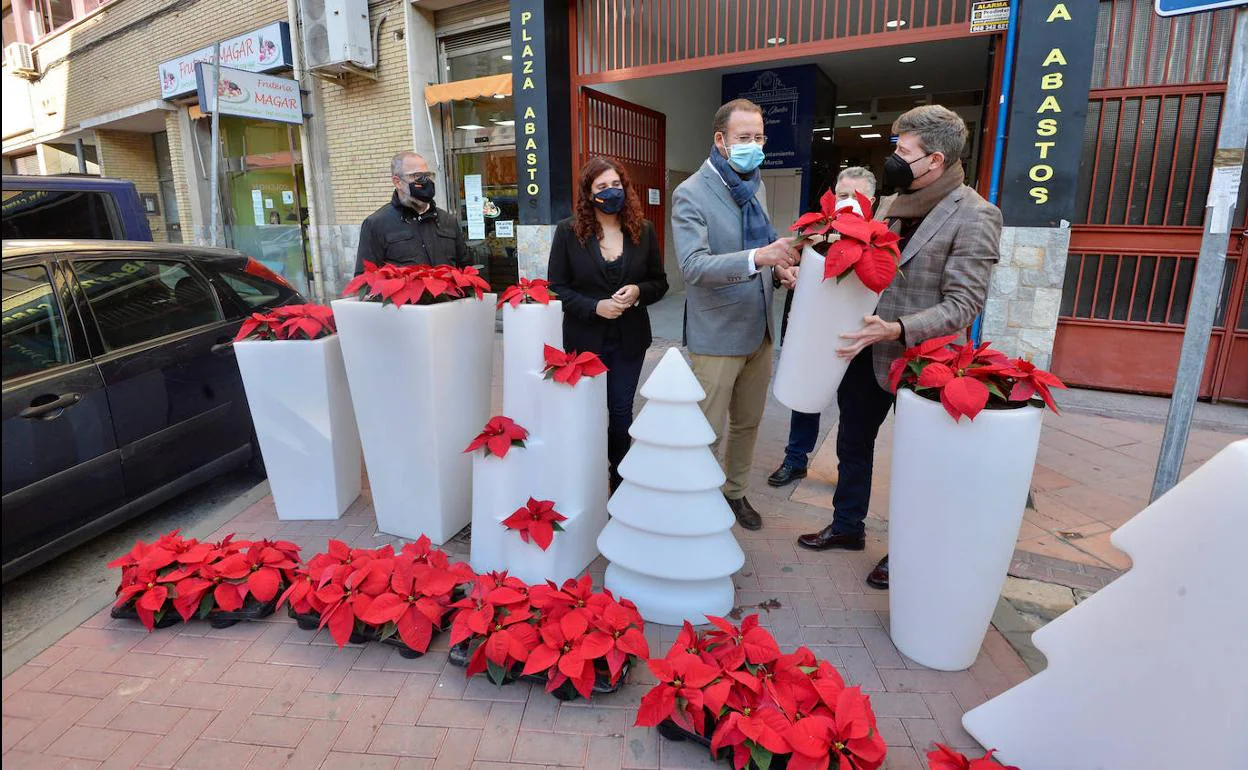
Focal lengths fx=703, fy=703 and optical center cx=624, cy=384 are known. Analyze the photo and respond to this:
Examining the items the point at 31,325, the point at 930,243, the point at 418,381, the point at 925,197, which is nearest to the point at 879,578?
the point at 930,243

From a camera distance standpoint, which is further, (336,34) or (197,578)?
(336,34)

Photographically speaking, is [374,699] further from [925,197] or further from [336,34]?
[336,34]

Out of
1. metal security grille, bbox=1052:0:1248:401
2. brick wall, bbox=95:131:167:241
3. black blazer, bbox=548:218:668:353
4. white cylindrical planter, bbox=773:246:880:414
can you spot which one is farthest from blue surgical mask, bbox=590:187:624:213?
brick wall, bbox=95:131:167:241

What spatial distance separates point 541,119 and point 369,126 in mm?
3320

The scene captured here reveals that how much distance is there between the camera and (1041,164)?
499 centimetres

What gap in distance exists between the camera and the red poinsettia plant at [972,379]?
221 centimetres

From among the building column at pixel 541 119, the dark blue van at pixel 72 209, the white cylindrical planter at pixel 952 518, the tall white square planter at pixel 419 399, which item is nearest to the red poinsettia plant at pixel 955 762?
the white cylindrical planter at pixel 952 518

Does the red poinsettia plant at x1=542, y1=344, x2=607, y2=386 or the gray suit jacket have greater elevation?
the gray suit jacket

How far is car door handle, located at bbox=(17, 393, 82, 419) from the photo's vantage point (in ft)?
9.62

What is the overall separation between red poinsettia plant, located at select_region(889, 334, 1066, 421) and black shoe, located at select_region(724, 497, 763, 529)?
1.33 meters

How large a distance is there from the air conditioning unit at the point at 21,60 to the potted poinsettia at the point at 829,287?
20556 mm

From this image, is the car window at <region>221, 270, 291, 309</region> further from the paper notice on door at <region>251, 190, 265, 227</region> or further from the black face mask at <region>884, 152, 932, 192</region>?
the paper notice on door at <region>251, 190, 265, 227</region>

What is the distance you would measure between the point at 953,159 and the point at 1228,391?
4.46 m

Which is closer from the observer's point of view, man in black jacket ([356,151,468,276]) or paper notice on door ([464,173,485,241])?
man in black jacket ([356,151,468,276])
